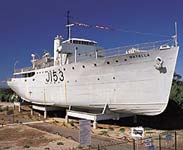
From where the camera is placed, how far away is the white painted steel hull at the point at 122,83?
1841 centimetres

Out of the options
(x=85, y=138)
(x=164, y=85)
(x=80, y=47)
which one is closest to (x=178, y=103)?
(x=164, y=85)

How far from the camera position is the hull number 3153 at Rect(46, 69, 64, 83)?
80.1 ft

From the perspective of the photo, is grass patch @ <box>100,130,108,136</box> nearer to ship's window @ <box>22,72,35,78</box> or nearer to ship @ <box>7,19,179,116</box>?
ship @ <box>7,19,179,116</box>

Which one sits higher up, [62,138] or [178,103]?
[178,103]

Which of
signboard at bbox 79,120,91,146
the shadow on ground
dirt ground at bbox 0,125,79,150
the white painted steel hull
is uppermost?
the white painted steel hull

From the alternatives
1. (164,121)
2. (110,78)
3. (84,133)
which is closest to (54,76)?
(110,78)

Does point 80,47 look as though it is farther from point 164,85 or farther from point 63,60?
point 164,85

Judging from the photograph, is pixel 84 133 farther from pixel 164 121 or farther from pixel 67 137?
pixel 164 121

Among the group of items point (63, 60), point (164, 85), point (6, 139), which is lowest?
point (6, 139)

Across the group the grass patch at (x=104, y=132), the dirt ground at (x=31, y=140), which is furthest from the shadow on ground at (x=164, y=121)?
the dirt ground at (x=31, y=140)

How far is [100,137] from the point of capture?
1812 centimetres

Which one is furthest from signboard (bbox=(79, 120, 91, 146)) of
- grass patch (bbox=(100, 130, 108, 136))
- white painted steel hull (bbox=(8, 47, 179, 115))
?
white painted steel hull (bbox=(8, 47, 179, 115))

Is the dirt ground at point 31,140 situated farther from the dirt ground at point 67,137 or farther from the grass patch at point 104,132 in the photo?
the grass patch at point 104,132

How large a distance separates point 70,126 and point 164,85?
27.7 feet
